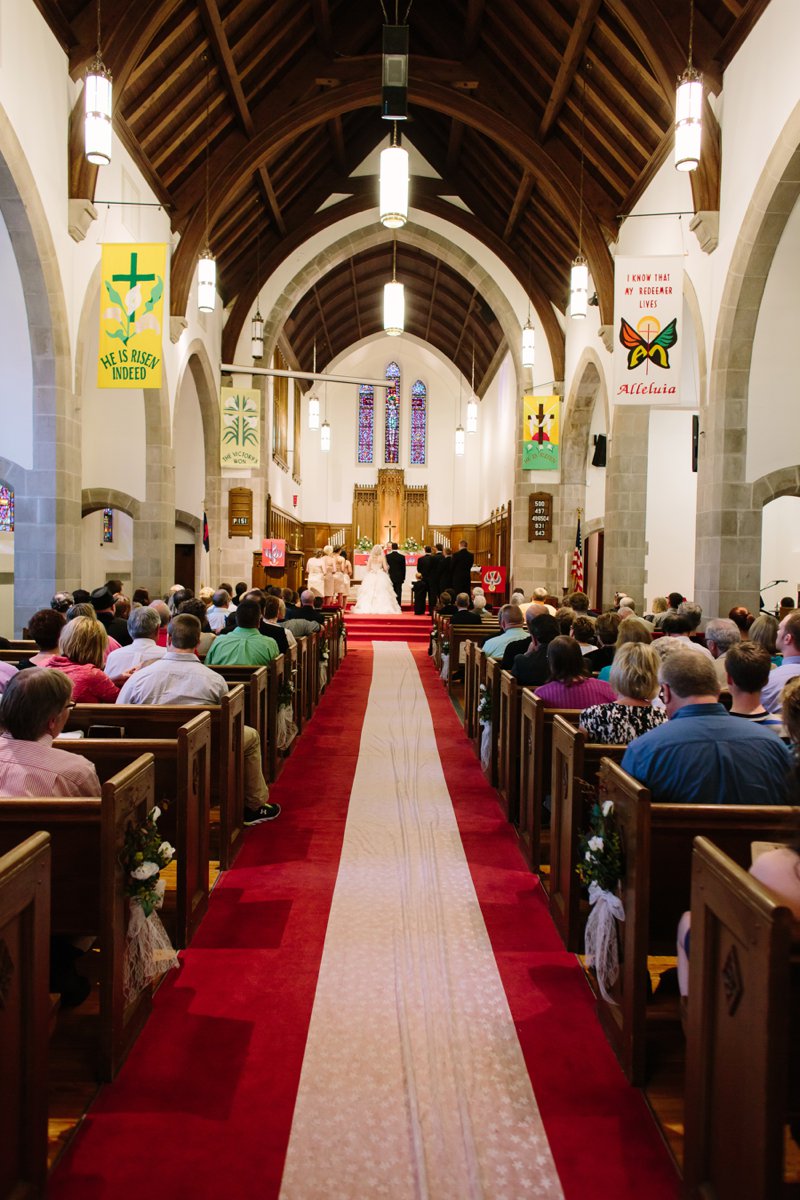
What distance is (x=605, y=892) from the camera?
2.42 m

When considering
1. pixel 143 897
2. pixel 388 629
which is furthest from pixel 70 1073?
pixel 388 629

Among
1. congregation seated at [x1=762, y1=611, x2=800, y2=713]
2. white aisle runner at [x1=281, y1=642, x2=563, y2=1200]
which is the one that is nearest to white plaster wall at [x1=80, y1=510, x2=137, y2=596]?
white aisle runner at [x1=281, y1=642, x2=563, y2=1200]

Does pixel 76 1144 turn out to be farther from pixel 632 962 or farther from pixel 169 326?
pixel 169 326

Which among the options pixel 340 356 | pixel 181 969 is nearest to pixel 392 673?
pixel 181 969

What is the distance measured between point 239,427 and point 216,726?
1029cm

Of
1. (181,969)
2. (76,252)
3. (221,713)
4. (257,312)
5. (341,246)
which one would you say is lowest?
(181,969)

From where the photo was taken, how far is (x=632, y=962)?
7.43 ft

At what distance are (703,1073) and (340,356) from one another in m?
24.0

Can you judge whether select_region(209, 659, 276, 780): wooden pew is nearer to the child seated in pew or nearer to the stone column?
the child seated in pew

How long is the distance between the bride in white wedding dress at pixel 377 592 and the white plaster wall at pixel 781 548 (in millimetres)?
6574

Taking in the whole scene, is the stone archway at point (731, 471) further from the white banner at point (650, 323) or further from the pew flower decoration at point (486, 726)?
the pew flower decoration at point (486, 726)

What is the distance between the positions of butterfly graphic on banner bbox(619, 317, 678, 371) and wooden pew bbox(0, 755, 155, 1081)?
6831mm

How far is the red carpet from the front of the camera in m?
1.88

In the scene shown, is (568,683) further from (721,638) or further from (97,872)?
(97,872)
